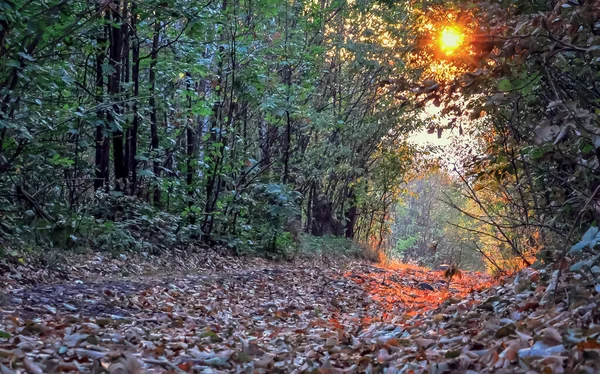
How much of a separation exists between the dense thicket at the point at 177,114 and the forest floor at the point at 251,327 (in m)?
1.38

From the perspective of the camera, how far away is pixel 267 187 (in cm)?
1105

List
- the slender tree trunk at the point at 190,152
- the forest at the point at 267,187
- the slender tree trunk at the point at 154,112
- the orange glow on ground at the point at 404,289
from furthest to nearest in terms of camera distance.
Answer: the slender tree trunk at the point at 190,152 < the slender tree trunk at the point at 154,112 < the orange glow on ground at the point at 404,289 < the forest at the point at 267,187

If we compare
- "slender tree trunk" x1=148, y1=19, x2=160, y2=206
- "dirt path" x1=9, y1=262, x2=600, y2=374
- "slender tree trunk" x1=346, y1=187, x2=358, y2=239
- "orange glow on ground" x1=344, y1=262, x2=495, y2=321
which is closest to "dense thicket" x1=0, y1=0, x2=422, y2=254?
"slender tree trunk" x1=148, y1=19, x2=160, y2=206

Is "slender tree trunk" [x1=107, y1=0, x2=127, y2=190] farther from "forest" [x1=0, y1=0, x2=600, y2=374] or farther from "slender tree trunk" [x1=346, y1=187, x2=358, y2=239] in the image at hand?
"slender tree trunk" [x1=346, y1=187, x2=358, y2=239]

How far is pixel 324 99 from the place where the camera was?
16516 mm

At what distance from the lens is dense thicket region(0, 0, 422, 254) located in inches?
251

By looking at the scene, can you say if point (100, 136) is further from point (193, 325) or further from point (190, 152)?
point (193, 325)

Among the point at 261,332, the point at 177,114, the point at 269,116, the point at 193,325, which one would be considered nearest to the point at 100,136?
the point at 177,114

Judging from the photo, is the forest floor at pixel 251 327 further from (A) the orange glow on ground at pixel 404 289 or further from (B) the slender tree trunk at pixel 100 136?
(B) the slender tree trunk at pixel 100 136

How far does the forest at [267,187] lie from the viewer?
326 centimetres

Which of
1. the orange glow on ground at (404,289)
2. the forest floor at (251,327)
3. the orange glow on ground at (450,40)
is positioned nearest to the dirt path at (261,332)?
the forest floor at (251,327)

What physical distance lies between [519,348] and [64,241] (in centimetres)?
609

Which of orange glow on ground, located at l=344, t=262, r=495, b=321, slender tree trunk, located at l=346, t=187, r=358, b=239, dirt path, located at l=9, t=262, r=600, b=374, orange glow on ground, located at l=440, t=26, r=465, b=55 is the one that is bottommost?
orange glow on ground, located at l=344, t=262, r=495, b=321

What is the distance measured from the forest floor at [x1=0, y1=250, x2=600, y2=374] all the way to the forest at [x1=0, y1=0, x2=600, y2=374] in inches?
1.0
